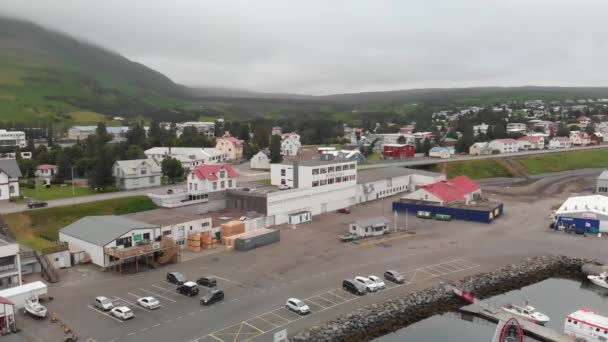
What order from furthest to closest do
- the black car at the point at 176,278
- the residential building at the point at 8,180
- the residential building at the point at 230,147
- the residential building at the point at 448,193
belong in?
the residential building at the point at 230,147, the residential building at the point at 448,193, the residential building at the point at 8,180, the black car at the point at 176,278

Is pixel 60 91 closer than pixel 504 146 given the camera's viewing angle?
No

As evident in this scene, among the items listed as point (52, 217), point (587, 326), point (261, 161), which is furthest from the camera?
point (261, 161)

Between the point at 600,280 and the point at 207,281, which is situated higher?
the point at 207,281

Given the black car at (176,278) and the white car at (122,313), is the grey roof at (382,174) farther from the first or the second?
the white car at (122,313)

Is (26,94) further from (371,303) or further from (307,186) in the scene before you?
(371,303)

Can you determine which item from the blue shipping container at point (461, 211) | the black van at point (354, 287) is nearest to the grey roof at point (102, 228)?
the black van at point (354, 287)

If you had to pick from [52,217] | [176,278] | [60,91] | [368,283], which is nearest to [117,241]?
[176,278]

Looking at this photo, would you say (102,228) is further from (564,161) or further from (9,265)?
(564,161)
